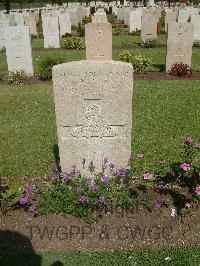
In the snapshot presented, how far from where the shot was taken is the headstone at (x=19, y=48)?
12.7 metres

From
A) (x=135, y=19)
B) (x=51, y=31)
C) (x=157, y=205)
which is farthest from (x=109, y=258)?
(x=135, y=19)

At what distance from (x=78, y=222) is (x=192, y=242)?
1429 millimetres

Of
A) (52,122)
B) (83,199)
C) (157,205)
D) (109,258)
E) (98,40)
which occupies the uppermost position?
(98,40)

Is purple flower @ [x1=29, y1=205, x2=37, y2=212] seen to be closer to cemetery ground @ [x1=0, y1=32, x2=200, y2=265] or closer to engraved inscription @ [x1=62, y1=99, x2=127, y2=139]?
cemetery ground @ [x1=0, y1=32, x2=200, y2=265]

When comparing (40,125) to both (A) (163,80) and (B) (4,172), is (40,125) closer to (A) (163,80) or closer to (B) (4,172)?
(B) (4,172)

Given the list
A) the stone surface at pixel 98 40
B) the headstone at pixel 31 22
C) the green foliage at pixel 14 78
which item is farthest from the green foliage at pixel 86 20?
the green foliage at pixel 14 78

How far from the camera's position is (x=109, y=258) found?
4.23 metres

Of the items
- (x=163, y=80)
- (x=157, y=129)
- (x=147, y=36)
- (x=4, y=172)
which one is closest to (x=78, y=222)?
(x=4, y=172)

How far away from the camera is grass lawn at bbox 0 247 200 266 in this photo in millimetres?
4156

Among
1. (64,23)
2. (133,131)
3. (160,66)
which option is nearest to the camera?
(133,131)

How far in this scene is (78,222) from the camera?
4.79 metres

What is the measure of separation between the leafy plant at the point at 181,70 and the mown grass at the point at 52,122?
979 millimetres

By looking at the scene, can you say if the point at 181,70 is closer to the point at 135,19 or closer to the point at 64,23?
the point at 135,19

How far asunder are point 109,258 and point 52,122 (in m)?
4.91
